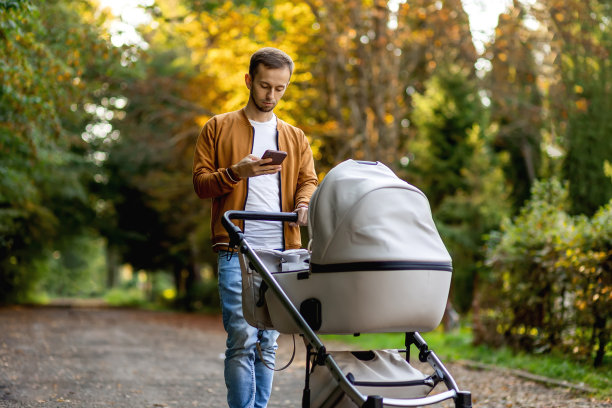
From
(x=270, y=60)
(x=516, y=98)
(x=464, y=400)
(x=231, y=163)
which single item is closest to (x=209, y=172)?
(x=231, y=163)

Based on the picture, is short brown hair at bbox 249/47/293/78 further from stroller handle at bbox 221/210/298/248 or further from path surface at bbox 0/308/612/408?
path surface at bbox 0/308/612/408

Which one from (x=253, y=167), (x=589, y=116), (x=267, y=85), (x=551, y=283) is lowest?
(x=551, y=283)

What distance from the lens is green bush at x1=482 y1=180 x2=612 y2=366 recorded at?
7.16m

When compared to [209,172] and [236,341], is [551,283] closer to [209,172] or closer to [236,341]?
[236,341]

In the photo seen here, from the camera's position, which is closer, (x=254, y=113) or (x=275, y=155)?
(x=275, y=155)

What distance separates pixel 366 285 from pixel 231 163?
1.27 meters

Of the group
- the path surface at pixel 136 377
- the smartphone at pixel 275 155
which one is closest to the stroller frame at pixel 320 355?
the smartphone at pixel 275 155

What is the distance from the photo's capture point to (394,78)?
1527 cm

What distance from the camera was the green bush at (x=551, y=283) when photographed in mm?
7160

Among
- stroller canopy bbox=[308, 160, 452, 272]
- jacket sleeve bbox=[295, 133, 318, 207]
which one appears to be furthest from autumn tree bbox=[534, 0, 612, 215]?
stroller canopy bbox=[308, 160, 452, 272]

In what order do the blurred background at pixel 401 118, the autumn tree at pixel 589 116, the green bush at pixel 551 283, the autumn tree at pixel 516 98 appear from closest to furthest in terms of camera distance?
the green bush at pixel 551 283
the blurred background at pixel 401 118
the autumn tree at pixel 589 116
the autumn tree at pixel 516 98

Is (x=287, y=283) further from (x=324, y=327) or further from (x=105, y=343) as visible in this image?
(x=105, y=343)

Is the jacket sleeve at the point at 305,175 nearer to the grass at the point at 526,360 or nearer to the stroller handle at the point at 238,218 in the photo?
the stroller handle at the point at 238,218

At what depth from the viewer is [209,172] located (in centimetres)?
403
